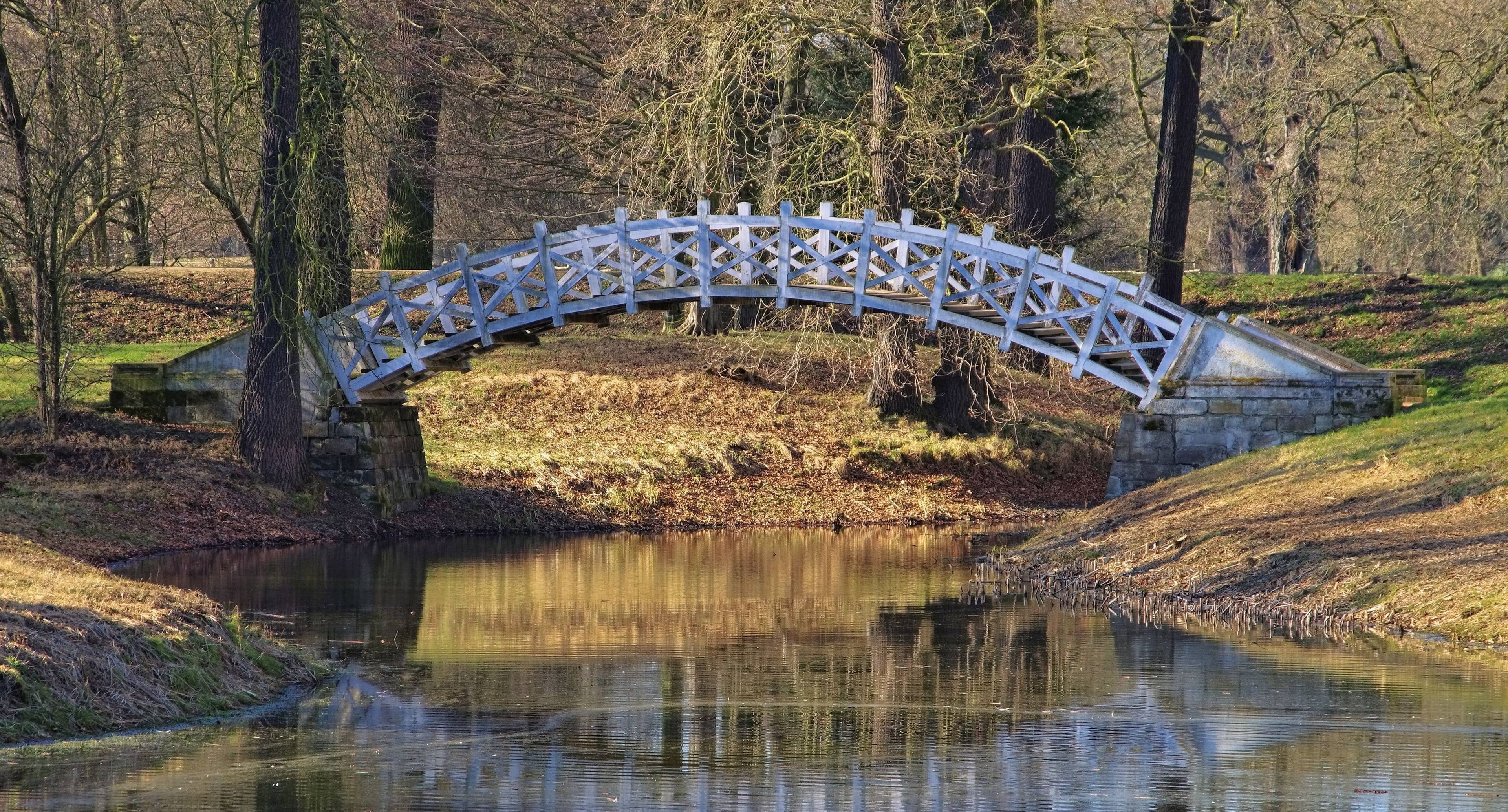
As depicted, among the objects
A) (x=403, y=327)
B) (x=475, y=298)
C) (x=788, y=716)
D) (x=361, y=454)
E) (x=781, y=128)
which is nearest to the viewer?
(x=788, y=716)

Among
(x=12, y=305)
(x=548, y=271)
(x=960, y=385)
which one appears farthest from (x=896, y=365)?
(x=12, y=305)

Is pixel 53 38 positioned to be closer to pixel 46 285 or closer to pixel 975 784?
pixel 46 285

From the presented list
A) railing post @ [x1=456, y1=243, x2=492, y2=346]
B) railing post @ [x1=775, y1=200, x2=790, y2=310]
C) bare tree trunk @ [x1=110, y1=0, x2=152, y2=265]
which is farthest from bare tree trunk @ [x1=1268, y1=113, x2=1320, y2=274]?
bare tree trunk @ [x1=110, y1=0, x2=152, y2=265]

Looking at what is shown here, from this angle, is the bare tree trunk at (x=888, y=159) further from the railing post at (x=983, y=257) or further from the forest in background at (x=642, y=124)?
the railing post at (x=983, y=257)

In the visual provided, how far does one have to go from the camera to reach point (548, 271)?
790 inches

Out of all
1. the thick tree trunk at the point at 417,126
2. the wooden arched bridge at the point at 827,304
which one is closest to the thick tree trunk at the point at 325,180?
the wooden arched bridge at the point at 827,304

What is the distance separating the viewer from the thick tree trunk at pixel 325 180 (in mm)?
19094

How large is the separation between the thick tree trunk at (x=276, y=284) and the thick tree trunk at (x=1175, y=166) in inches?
498

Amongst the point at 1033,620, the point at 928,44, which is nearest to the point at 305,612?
the point at 1033,620

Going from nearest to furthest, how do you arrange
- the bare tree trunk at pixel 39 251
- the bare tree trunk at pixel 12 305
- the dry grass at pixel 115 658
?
1. the dry grass at pixel 115 658
2. the bare tree trunk at pixel 39 251
3. the bare tree trunk at pixel 12 305

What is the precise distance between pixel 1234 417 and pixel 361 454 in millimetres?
10252

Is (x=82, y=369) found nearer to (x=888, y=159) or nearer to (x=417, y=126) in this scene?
(x=417, y=126)

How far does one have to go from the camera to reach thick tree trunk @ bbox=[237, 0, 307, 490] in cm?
1903

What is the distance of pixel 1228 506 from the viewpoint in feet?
55.8
